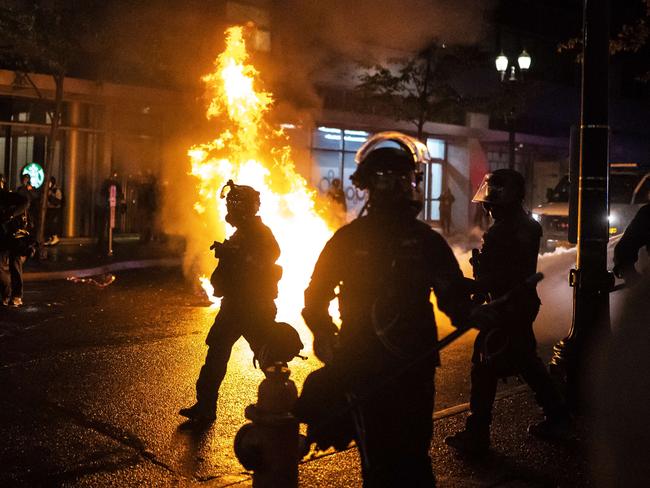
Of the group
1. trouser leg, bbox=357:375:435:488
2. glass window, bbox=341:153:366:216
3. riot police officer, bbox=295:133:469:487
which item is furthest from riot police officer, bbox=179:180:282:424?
glass window, bbox=341:153:366:216

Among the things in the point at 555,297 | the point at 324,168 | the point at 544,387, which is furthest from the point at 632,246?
the point at 324,168

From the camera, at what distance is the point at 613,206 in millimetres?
14648

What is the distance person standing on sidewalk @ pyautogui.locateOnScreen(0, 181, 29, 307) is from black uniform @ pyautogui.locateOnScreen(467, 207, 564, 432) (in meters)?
6.75

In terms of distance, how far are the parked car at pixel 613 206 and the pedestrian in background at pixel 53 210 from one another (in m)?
9.92

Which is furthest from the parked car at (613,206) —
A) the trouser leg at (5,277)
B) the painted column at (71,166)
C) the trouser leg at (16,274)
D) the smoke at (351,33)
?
the painted column at (71,166)

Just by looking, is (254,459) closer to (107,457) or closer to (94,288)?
(107,457)

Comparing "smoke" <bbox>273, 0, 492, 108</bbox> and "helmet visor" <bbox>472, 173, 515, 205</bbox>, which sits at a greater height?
"smoke" <bbox>273, 0, 492, 108</bbox>

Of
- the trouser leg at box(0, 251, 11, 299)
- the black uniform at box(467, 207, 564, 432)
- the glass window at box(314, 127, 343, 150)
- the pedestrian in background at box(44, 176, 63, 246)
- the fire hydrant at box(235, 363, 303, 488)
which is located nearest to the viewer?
the fire hydrant at box(235, 363, 303, 488)

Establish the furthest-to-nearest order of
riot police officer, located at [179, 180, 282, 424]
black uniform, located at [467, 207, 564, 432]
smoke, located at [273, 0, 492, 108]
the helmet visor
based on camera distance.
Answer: smoke, located at [273, 0, 492, 108]
riot police officer, located at [179, 180, 282, 424]
the helmet visor
black uniform, located at [467, 207, 564, 432]

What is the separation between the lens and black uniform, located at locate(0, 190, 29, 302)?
31.2 feet

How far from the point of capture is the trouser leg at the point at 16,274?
32.2 ft

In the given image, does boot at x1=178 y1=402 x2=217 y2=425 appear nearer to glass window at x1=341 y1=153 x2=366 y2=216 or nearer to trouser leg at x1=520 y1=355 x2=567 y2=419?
trouser leg at x1=520 y1=355 x2=567 y2=419

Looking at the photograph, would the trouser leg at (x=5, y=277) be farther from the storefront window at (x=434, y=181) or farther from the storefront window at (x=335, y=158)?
the storefront window at (x=434, y=181)

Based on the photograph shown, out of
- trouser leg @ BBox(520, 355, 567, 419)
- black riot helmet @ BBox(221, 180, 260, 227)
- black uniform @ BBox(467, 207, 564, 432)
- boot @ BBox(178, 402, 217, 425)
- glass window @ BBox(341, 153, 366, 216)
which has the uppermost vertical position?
glass window @ BBox(341, 153, 366, 216)
